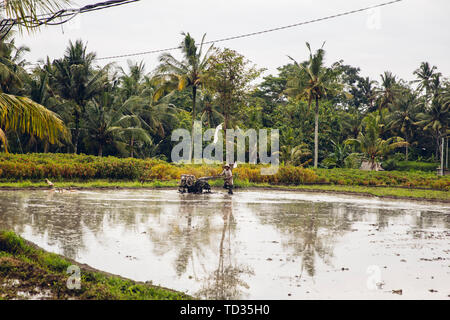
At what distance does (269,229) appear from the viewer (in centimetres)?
1125

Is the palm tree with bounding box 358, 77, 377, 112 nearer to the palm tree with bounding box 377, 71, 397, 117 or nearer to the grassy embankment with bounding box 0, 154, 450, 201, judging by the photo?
the palm tree with bounding box 377, 71, 397, 117

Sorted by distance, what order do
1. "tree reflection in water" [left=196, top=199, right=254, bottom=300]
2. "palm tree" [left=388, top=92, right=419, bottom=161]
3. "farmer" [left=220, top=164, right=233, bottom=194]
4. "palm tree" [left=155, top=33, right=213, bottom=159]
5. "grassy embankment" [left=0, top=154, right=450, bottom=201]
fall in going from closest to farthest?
"tree reflection in water" [left=196, top=199, right=254, bottom=300], "farmer" [left=220, top=164, right=233, bottom=194], "grassy embankment" [left=0, top=154, right=450, bottom=201], "palm tree" [left=155, top=33, right=213, bottom=159], "palm tree" [left=388, top=92, right=419, bottom=161]

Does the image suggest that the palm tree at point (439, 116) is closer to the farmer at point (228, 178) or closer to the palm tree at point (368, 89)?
the palm tree at point (368, 89)

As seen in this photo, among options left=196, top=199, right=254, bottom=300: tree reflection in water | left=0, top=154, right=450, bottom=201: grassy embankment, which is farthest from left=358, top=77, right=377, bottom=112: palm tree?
left=196, top=199, right=254, bottom=300: tree reflection in water

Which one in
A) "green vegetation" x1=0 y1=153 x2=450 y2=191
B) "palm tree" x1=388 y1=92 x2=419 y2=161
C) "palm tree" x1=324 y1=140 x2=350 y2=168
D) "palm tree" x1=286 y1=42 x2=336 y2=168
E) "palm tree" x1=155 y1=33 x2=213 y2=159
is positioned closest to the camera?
"green vegetation" x1=0 y1=153 x2=450 y2=191

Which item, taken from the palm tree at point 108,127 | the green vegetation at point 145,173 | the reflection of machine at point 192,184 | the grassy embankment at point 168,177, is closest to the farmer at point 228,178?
the reflection of machine at point 192,184

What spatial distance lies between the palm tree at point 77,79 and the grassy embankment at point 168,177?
26.9 feet

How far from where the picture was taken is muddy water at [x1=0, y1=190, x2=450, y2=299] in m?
6.54

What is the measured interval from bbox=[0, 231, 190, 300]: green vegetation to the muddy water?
0.54 metres

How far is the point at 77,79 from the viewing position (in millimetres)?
34062

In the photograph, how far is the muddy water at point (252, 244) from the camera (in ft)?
21.4

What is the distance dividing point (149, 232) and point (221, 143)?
2774 cm

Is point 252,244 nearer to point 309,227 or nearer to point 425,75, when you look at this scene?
point 309,227
